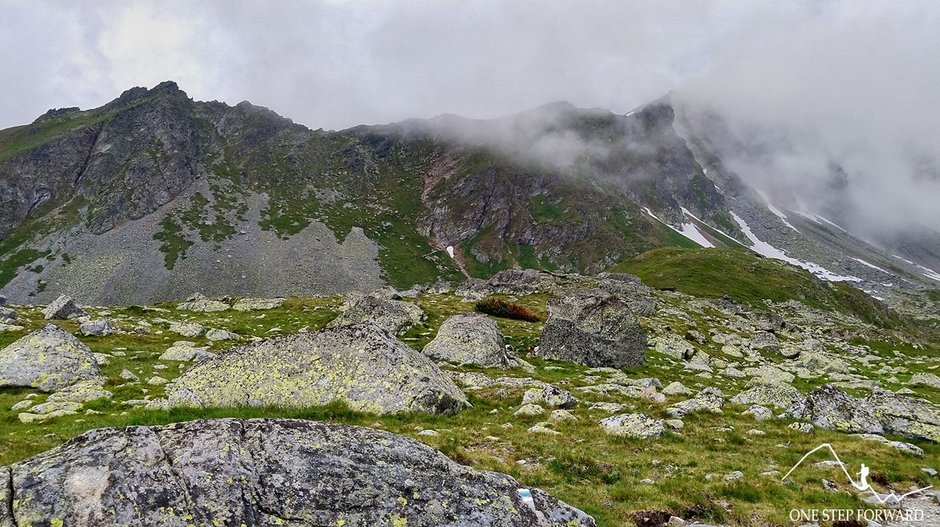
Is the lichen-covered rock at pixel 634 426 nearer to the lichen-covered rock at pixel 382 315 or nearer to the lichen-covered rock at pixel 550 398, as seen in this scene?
the lichen-covered rock at pixel 550 398

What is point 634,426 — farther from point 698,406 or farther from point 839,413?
point 839,413

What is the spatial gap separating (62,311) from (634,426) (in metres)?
56.5

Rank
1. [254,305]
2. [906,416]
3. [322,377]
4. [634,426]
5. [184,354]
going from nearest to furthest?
[634,426] < [322,377] < [906,416] < [184,354] < [254,305]

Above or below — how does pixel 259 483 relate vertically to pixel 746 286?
above

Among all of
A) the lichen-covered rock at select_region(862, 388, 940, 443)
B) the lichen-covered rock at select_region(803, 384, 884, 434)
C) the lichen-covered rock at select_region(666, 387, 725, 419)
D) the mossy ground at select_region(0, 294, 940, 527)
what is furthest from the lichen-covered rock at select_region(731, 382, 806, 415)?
the lichen-covered rock at select_region(862, 388, 940, 443)

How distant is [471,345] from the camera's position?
121 feet

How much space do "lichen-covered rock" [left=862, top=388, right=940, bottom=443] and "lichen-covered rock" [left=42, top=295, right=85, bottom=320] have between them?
215 feet

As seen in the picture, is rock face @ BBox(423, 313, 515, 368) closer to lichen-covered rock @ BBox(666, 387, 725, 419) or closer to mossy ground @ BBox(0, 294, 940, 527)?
mossy ground @ BBox(0, 294, 940, 527)

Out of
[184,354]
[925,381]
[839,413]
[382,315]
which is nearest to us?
[839,413]

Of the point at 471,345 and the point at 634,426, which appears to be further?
the point at 471,345

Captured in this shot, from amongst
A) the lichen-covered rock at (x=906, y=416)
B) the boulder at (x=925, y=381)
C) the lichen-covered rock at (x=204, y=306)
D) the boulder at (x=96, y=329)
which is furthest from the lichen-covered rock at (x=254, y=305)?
the boulder at (x=925, y=381)

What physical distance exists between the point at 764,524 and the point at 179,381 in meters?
22.3

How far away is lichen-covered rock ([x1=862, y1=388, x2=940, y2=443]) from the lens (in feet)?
68.1

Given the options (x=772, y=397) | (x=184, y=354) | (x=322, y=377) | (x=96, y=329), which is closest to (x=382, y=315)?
(x=184, y=354)
